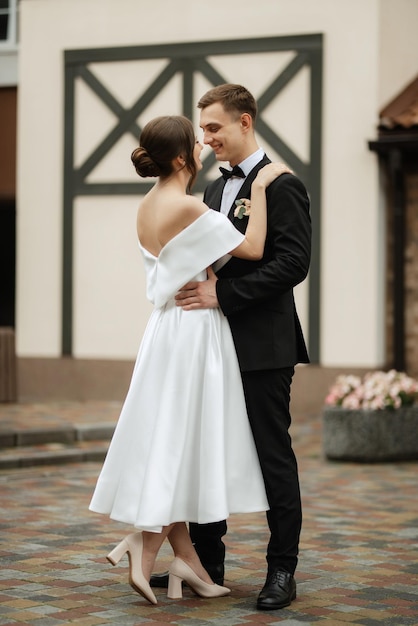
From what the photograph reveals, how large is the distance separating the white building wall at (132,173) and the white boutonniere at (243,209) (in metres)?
7.64

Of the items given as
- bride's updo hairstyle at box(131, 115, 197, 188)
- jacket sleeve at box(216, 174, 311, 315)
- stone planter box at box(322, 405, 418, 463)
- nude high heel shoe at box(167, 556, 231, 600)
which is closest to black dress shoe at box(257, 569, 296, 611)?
nude high heel shoe at box(167, 556, 231, 600)

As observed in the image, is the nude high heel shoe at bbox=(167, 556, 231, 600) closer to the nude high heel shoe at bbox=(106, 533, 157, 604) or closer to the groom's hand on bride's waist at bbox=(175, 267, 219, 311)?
the nude high heel shoe at bbox=(106, 533, 157, 604)

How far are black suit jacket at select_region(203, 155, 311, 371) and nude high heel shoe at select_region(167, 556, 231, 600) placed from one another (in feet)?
2.58

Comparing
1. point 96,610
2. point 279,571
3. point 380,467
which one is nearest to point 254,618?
point 279,571

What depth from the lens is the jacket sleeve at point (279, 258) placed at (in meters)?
4.56

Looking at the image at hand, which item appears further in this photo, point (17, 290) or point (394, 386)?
point (17, 290)

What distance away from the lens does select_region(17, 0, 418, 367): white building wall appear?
12.3 m

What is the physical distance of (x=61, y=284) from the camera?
44.8 ft

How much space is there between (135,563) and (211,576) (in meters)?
0.50

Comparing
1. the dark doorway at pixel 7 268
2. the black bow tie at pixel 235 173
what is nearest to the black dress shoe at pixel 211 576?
the black bow tie at pixel 235 173

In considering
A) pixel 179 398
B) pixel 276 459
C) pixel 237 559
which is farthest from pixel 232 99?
pixel 237 559

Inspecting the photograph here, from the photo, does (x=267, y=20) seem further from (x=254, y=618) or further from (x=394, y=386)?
(x=254, y=618)

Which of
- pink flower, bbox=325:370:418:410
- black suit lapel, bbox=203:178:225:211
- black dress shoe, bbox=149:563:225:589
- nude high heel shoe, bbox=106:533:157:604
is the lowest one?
black dress shoe, bbox=149:563:225:589

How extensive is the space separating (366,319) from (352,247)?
2.40ft
